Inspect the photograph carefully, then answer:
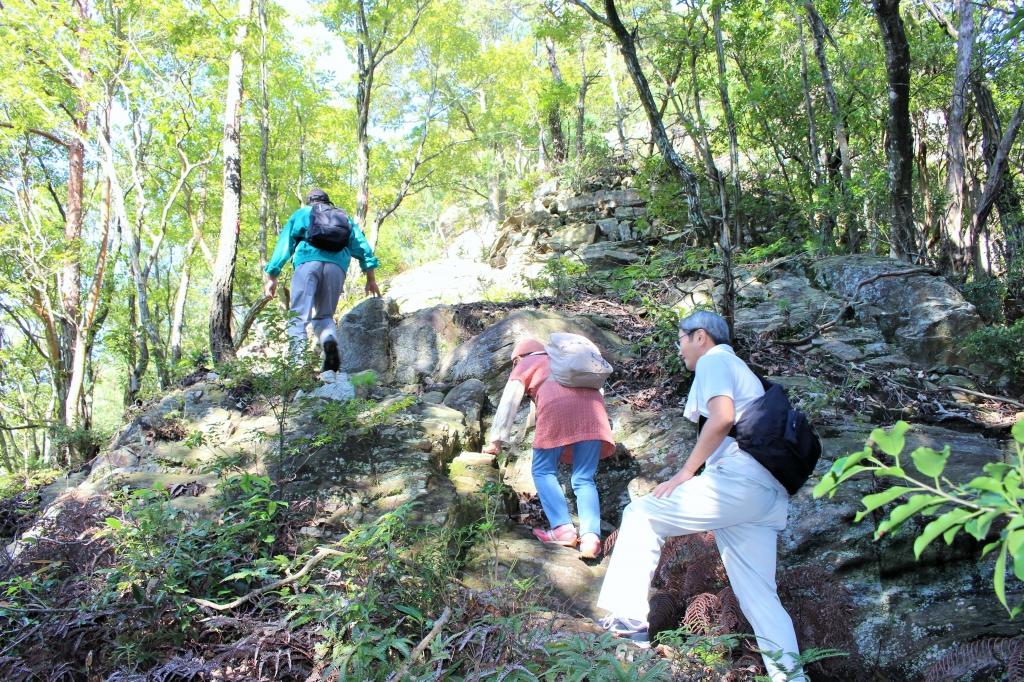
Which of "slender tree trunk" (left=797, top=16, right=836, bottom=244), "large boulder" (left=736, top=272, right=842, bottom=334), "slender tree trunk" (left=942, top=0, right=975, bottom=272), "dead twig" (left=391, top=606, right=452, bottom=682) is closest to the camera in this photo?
"dead twig" (left=391, top=606, right=452, bottom=682)

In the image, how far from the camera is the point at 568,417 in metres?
4.39

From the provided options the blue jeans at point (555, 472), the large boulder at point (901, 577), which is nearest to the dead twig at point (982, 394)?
the large boulder at point (901, 577)

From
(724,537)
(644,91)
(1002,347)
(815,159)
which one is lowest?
(724,537)

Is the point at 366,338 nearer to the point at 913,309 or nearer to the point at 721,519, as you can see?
the point at 721,519

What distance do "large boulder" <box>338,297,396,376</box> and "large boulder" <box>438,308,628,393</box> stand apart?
3.78 feet

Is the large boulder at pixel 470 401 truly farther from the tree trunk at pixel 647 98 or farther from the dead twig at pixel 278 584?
the tree trunk at pixel 647 98

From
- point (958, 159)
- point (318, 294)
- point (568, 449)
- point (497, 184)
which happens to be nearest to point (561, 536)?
point (568, 449)

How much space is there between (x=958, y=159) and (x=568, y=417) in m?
8.37

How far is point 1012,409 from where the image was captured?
561cm

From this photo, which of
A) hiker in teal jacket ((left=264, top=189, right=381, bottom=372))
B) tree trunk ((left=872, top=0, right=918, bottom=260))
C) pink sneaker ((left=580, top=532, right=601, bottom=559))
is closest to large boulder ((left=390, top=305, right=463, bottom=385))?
hiker in teal jacket ((left=264, top=189, right=381, bottom=372))

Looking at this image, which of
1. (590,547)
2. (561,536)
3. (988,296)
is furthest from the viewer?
(988,296)

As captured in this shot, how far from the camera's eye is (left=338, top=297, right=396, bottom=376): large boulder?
8484 millimetres

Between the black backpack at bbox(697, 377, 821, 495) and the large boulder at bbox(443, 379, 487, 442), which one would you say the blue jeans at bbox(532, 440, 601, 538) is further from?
the large boulder at bbox(443, 379, 487, 442)

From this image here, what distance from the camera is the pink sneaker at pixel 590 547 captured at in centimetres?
414
